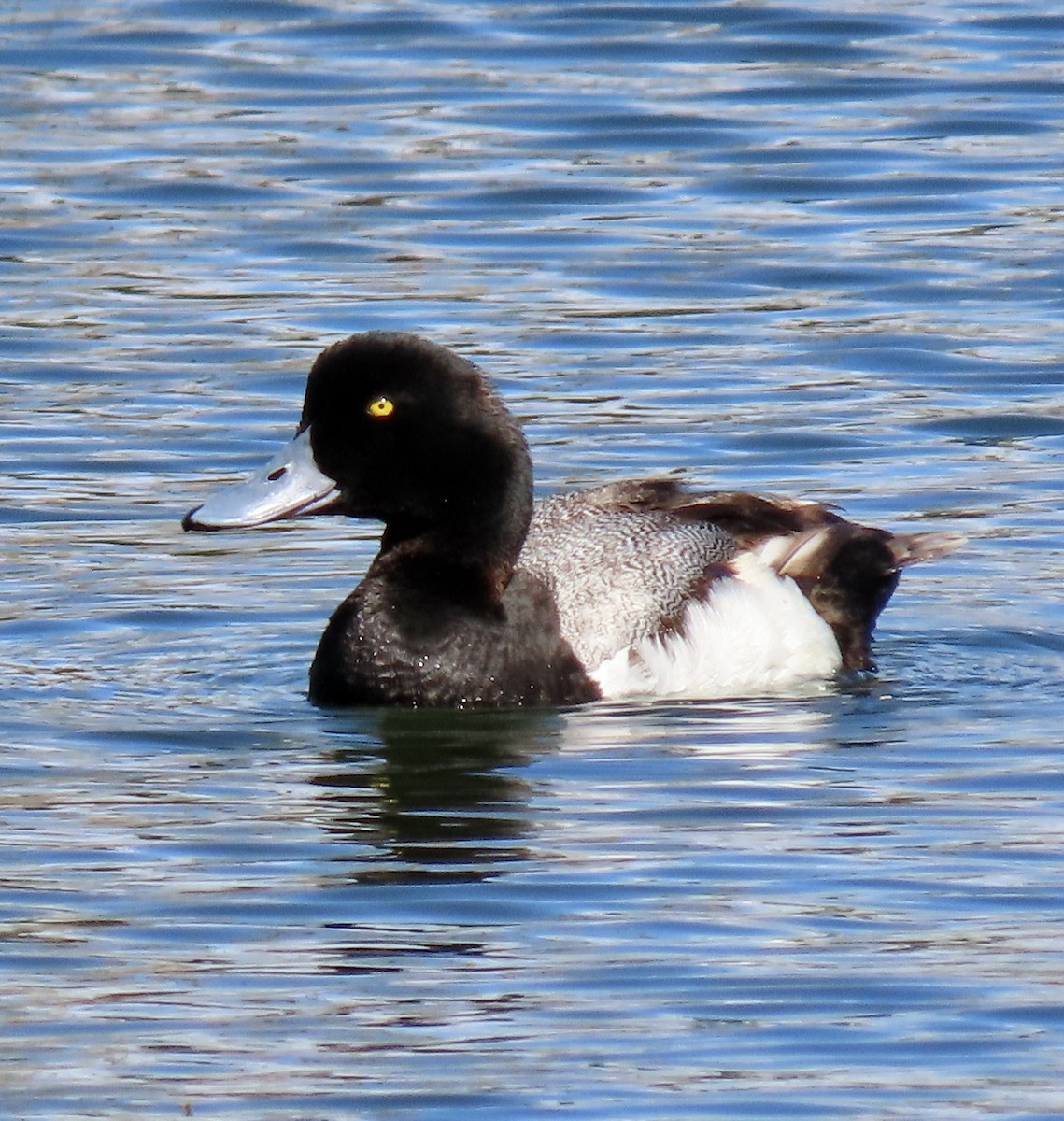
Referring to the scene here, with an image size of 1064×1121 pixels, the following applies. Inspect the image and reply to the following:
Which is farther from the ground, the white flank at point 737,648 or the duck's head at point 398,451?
the duck's head at point 398,451

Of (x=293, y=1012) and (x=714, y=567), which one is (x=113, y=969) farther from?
(x=714, y=567)

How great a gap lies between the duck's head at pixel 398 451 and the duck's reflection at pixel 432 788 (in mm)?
660

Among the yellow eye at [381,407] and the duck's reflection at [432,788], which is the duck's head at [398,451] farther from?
the duck's reflection at [432,788]

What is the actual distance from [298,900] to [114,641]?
3086mm

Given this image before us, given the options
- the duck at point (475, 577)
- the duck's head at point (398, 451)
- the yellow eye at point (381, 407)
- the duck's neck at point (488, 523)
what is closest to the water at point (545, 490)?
the duck at point (475, 577)

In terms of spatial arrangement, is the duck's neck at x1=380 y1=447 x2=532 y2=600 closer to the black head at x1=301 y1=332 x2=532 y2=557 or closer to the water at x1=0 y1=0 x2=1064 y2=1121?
the black head at x1=301 y1=332 x2=532 y2=557

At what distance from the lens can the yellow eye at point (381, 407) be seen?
9.78 metres

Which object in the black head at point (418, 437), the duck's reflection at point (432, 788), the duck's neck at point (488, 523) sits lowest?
the duck's reflection at point (432, 788)

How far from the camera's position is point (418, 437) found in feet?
32.2

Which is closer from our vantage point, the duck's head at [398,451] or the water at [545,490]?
the water at [545,490]

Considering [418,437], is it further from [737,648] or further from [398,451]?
[737,648]

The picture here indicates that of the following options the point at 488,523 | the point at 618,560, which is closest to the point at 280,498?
the point at 488,523

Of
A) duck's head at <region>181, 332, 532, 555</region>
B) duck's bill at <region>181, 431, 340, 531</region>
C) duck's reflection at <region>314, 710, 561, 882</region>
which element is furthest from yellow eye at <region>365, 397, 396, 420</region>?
duck's reflection at <region>314, 710, 561, 882</region>

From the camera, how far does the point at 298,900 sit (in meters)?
7.53
